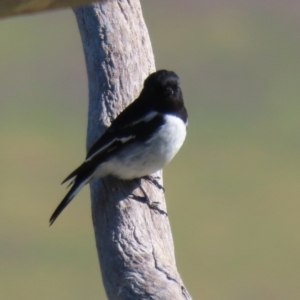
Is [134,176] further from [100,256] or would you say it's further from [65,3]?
[65,3]

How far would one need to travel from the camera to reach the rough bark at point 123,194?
7.50 feet

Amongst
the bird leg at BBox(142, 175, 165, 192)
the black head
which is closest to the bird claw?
the bird leg at BBox(142, 175, 165, 192)

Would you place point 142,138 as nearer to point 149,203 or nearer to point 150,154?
point 150,154

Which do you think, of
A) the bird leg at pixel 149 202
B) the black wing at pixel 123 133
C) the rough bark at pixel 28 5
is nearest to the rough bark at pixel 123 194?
the bird leg at pixel 149 202

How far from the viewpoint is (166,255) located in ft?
8.25

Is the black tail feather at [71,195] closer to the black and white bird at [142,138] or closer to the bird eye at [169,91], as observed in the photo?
the black and white bird at [142,138]

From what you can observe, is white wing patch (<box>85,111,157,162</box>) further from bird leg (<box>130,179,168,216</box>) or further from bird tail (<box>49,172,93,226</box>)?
bird leg (<box>130,179,168,216</box>)

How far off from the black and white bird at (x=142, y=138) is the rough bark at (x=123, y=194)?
9 cm

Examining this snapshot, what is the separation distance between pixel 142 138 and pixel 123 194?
0.55 m

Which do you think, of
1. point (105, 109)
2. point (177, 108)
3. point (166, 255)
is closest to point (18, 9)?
point (166, 255)

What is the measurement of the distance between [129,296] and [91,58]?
163 cm

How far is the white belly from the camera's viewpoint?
318cm

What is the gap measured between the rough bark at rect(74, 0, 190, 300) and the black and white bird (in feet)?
0.30

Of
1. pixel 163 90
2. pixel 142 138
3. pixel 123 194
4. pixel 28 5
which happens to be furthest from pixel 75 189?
pixel 28 5
